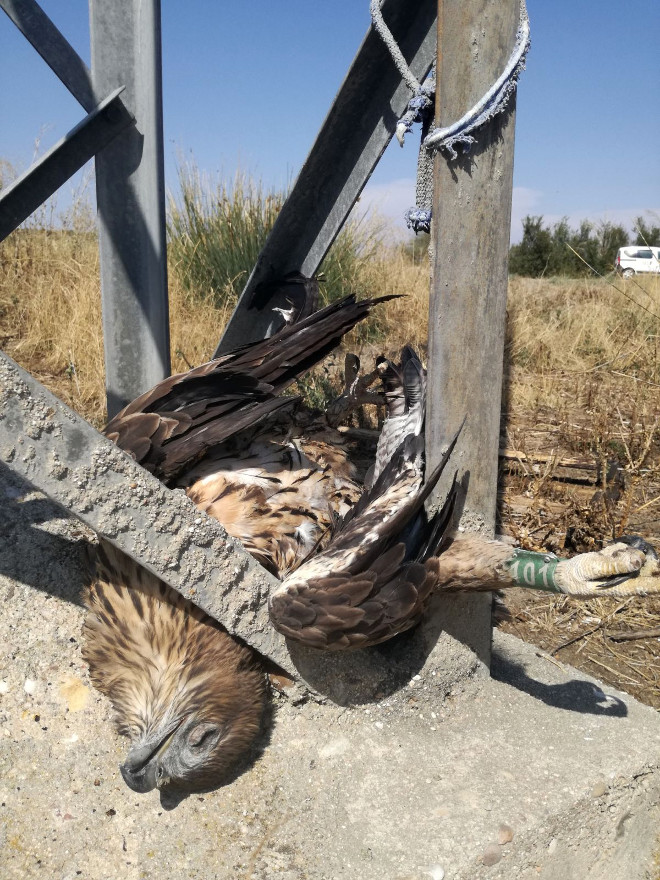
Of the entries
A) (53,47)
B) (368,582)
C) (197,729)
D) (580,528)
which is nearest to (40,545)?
(197,729)

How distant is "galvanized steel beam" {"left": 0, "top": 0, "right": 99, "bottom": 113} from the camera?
2.38 meters

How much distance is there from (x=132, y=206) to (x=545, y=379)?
3988mm

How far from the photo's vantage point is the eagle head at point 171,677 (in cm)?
210

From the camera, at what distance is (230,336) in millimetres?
3211

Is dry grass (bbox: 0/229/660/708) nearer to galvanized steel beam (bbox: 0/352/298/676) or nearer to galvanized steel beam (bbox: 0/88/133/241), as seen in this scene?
galvanized steel beam (bbox: 0/352/298/676)

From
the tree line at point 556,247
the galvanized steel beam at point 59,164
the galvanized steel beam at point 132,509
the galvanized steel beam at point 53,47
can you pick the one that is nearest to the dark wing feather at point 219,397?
the galvanized steel beam at point 132,509

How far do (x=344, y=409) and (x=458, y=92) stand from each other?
5.19 ft

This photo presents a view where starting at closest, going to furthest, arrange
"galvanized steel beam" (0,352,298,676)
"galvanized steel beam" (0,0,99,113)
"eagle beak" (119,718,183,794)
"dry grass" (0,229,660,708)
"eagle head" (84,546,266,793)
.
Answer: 1. "galvanized steel beam" (0,352,298,676)
2. "eagle beak" (119,718,183,794)
3. "eagle head" (84,546,266,793)
4. "galvanized steel beam" (0,0,99,113)
5. "dry grass" (0,229,660,708)

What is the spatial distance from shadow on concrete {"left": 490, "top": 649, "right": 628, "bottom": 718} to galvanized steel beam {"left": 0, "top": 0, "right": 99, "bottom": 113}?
2809 millimetres

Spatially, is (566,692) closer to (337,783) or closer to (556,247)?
(337,783)

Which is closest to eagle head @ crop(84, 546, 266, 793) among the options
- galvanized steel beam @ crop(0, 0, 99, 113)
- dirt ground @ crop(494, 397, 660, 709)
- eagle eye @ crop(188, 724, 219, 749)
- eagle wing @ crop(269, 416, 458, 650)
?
eagle eye @ crop(188, 724, 219, 749)

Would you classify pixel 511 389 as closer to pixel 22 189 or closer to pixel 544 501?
pixel 544 501

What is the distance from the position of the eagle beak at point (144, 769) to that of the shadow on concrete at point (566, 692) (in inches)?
53.5

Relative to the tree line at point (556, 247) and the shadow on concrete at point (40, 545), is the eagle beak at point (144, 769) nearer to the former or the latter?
the shadow on concrete at point (40, 545)
